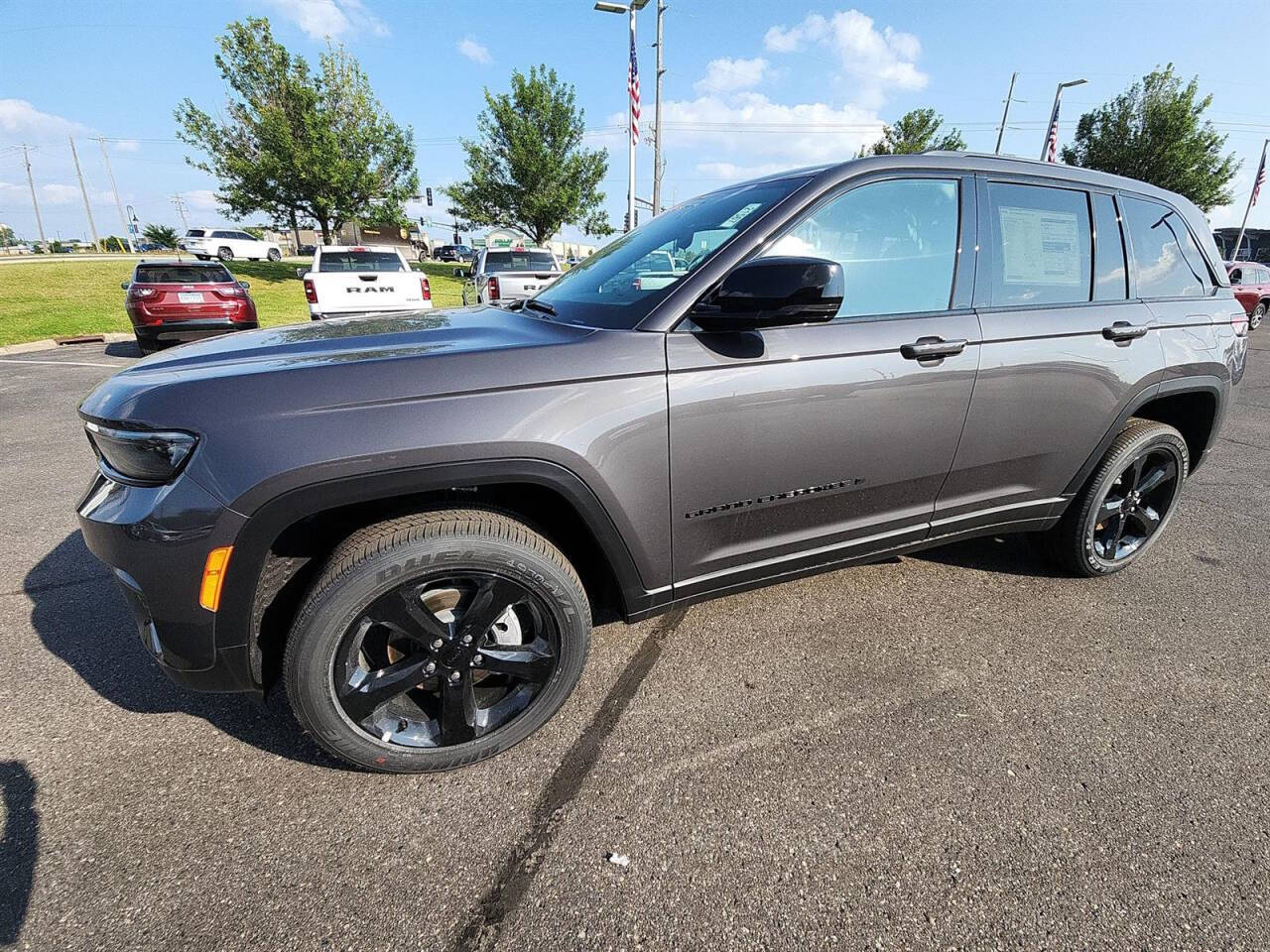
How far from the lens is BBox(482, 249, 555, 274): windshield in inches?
569

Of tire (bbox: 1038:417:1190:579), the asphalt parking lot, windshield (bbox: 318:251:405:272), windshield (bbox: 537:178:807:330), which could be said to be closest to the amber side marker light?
the asphalt parking lot

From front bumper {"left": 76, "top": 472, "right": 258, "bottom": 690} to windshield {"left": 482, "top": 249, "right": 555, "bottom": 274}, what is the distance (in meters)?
13.8

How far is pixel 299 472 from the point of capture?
58.7 inches

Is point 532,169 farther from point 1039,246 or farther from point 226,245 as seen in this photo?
point 1039,246

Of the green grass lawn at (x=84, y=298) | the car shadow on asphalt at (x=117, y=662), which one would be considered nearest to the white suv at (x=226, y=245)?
the green grass lawn at (x=84, y=298)

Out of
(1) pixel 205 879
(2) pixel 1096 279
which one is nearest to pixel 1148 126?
(2) pixel 1096 279

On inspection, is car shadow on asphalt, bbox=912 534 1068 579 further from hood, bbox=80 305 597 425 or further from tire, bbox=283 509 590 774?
hood, bbox=80 305 597 425

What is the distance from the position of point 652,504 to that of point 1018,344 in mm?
1612

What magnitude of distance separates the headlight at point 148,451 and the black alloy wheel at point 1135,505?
361cm

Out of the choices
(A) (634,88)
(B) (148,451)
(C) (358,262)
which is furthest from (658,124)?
(B) (148,451)

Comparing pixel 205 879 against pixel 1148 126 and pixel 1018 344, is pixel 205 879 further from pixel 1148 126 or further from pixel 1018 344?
pixel 1148 126

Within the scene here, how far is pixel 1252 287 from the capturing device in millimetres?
16641

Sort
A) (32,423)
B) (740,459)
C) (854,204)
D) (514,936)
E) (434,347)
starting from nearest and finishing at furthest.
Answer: (514,936), (434,347), (740,459), (854,204), (32,423)

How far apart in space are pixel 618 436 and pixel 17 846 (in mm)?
1960
